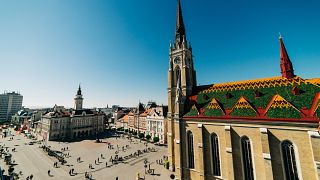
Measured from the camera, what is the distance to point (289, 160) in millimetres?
21359

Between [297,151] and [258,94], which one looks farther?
[258,94]

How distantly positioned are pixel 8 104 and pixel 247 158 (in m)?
229

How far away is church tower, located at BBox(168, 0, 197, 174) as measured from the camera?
37.7 meters

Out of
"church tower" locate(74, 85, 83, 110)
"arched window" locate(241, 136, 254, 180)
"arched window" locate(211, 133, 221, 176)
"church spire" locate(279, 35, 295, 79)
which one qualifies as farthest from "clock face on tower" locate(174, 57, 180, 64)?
"church tower" locate(74, 85, 83, 110)

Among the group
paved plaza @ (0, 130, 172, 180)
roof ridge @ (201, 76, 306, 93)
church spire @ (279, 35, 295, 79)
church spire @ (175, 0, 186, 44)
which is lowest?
paved plaza @ (0, 130, 172, 180)

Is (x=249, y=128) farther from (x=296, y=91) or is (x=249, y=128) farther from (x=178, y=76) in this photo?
(x=178, y=76)

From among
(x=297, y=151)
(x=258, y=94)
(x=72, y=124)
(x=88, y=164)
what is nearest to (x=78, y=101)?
(x=72, y=124)

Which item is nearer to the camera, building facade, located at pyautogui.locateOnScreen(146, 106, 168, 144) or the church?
the church

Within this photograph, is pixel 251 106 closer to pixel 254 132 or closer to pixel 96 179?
pixel 254 132

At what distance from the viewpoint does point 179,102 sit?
1372 inches

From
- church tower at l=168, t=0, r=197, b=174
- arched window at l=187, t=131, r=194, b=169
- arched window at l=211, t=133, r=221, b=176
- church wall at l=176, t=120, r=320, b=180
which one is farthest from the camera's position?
church tower at l=168, t=0, r=197, b=174

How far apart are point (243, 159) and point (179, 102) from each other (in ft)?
51.9

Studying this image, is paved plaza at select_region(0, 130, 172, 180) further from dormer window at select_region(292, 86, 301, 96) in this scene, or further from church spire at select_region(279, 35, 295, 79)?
church spire at select_region(279, 35, 295, 79)

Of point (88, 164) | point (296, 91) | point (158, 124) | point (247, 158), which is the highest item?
point (296, 91)
